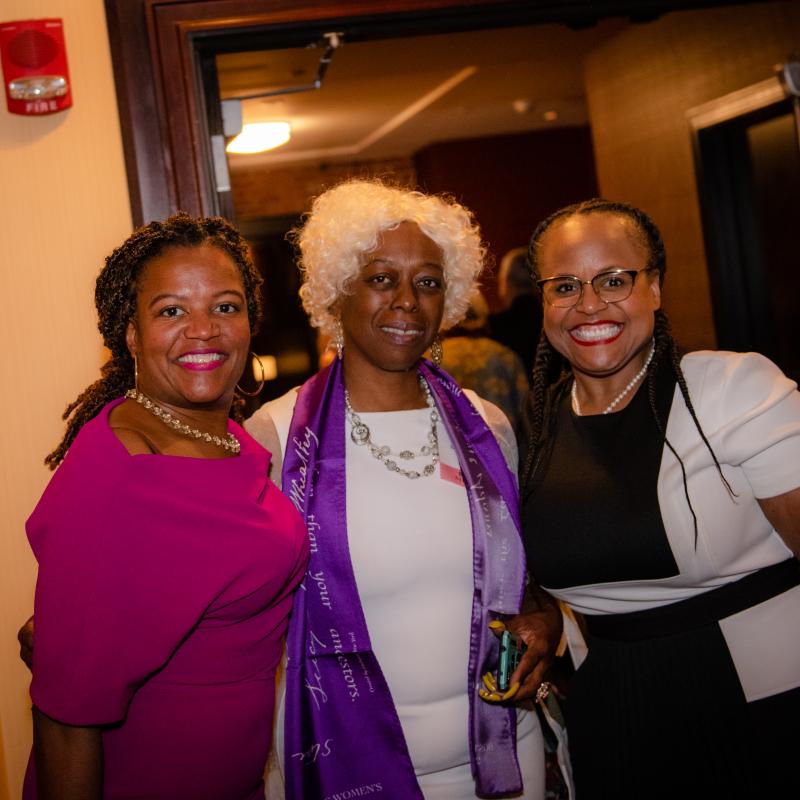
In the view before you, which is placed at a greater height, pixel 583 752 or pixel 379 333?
pixel 379 333

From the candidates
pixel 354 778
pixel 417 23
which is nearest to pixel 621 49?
pixel 417 23

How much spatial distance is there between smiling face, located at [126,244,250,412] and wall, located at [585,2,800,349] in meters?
3.33

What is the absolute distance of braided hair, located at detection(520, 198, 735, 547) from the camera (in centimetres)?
185

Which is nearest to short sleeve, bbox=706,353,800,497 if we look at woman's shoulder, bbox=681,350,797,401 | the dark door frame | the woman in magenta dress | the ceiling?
woman's shoulder, bbox=681,350,797,401

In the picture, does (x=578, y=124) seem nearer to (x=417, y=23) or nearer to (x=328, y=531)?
(x=417, y=23)

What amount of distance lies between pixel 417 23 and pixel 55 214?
3.62ft

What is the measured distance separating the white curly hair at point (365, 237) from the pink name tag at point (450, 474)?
428mm

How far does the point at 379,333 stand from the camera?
6.68ft

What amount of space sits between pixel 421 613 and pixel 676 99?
12.1 feet

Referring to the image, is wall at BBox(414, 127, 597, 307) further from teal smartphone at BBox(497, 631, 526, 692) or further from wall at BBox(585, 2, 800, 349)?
teal smartphone at BBox(497, 631, 526, 692)

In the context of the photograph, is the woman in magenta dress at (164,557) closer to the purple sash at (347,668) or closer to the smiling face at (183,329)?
the smiling face at (183,329)

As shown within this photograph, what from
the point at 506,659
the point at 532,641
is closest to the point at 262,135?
the point at 532,641

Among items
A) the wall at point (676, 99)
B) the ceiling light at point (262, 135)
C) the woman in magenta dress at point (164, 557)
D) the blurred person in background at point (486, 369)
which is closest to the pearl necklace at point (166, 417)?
the woman in magenta dress at point (164, 557)

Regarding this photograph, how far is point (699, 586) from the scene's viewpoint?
180 centimetres
